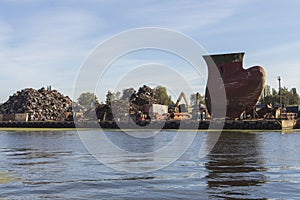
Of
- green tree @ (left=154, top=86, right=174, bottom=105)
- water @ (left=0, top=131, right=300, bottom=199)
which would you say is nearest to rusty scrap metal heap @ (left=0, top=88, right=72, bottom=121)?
green tree @ (left=154, top=86, right=174, bottom=105)

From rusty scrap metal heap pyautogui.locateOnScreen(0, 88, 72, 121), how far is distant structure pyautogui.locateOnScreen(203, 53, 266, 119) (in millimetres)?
69167

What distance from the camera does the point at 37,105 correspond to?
126688 millimetres

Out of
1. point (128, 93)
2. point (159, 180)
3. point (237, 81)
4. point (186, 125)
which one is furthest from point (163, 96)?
point (159, 180)

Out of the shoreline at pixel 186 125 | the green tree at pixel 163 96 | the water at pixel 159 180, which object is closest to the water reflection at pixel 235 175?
the water at pixel 159 180

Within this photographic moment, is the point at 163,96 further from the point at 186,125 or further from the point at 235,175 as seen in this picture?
the point at 235,175

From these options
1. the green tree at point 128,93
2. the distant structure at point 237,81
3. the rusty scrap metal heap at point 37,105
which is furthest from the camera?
the green tree at point 128,93

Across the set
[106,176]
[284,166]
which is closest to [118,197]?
[106,176]

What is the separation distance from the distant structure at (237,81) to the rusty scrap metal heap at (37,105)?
2723 inches

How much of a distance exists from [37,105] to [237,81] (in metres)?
79.8

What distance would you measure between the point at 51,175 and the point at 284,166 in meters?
10.3

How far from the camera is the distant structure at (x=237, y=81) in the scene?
60.9m

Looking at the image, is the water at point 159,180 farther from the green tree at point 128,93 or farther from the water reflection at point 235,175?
the green tree at point 128,93

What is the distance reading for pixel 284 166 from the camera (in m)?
19.2

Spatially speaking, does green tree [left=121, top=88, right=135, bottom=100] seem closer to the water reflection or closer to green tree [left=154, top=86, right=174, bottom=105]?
green tree [left=154, top=86, right=174, bottom=105]
